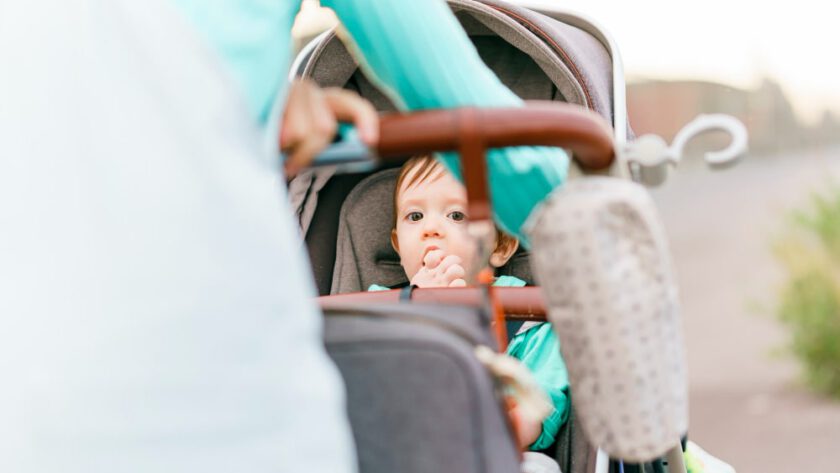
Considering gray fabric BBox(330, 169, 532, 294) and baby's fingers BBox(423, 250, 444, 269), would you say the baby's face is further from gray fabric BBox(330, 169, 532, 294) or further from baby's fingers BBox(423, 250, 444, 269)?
gray fabric BBox(330, 169, 532, 294)

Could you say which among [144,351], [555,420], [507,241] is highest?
[144,351]

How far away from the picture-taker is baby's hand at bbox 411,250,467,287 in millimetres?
1900

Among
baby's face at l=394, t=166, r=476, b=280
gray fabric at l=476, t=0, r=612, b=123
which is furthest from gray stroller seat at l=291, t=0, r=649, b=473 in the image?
baby's face at l=394, t=166, r=476, b=280

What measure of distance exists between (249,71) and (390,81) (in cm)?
21

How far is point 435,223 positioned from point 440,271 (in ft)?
0.32

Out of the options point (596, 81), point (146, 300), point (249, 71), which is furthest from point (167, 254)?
point (596, 81)

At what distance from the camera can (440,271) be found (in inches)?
75.2

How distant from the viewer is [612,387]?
37.5 inches

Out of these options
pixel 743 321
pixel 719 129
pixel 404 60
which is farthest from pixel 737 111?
pixel 404 60

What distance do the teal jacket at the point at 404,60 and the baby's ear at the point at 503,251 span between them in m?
0.86

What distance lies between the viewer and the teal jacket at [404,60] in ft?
2.75

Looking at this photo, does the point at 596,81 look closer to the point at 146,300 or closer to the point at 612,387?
the point at 612,387

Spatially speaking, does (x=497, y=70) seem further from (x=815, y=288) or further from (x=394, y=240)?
(x=815, y=288)

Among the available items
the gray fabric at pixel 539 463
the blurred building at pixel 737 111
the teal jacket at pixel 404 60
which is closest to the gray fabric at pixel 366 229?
the gray fabric at pixel 539 463
